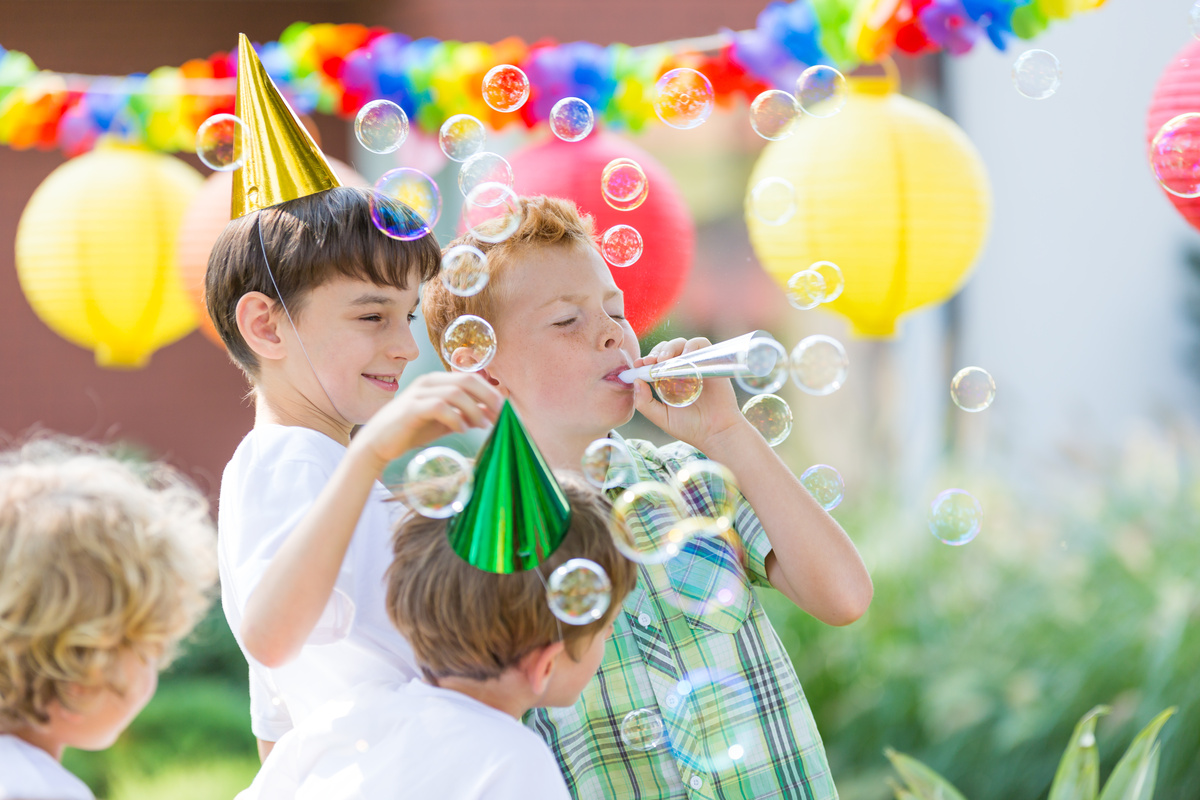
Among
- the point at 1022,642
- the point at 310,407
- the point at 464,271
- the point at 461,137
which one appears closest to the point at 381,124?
the point at 461,137

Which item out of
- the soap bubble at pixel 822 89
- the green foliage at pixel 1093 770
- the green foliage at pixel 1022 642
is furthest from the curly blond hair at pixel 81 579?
the green foliage at pixel 1022 642

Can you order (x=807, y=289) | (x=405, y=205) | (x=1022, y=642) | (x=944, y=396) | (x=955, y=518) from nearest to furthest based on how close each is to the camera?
(x=405, y=205)
(x=955, y=518)
(x=807, y=289)
(x=1022, y=642)
(x=944, y=396)

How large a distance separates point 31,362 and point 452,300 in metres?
4.93

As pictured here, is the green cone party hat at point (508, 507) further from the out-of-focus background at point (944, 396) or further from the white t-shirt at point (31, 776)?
the out-of-focus background at point (944, 396)

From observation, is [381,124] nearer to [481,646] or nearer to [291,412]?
[291,412]

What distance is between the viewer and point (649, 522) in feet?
4.59

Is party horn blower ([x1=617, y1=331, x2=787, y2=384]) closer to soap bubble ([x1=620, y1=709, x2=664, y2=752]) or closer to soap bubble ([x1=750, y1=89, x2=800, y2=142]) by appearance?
soap bubble ([x1=620, y1=709, x2=664, y2=752])

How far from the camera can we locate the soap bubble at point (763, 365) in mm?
1363

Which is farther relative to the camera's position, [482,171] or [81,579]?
[482,171]

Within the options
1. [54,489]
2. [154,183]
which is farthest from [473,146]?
[154,183]

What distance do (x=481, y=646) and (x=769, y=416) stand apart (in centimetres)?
60

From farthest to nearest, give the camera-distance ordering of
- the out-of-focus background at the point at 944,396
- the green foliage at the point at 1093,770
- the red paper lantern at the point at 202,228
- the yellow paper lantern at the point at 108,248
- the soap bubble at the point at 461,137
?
the out-of-focus background at the point at 944,396 → the yellow paper lantern at the point at 108,248 → the red paper lantern at the point at 202,228 → the green foliage at the point at 1093,770 → the soap bubble at the point at 461,137

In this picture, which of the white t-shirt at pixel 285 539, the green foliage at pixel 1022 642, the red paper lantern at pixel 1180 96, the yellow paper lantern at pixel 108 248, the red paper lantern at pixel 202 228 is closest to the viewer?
the white t-shirt at pixel 285 539

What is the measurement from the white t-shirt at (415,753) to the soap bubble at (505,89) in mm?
1114
